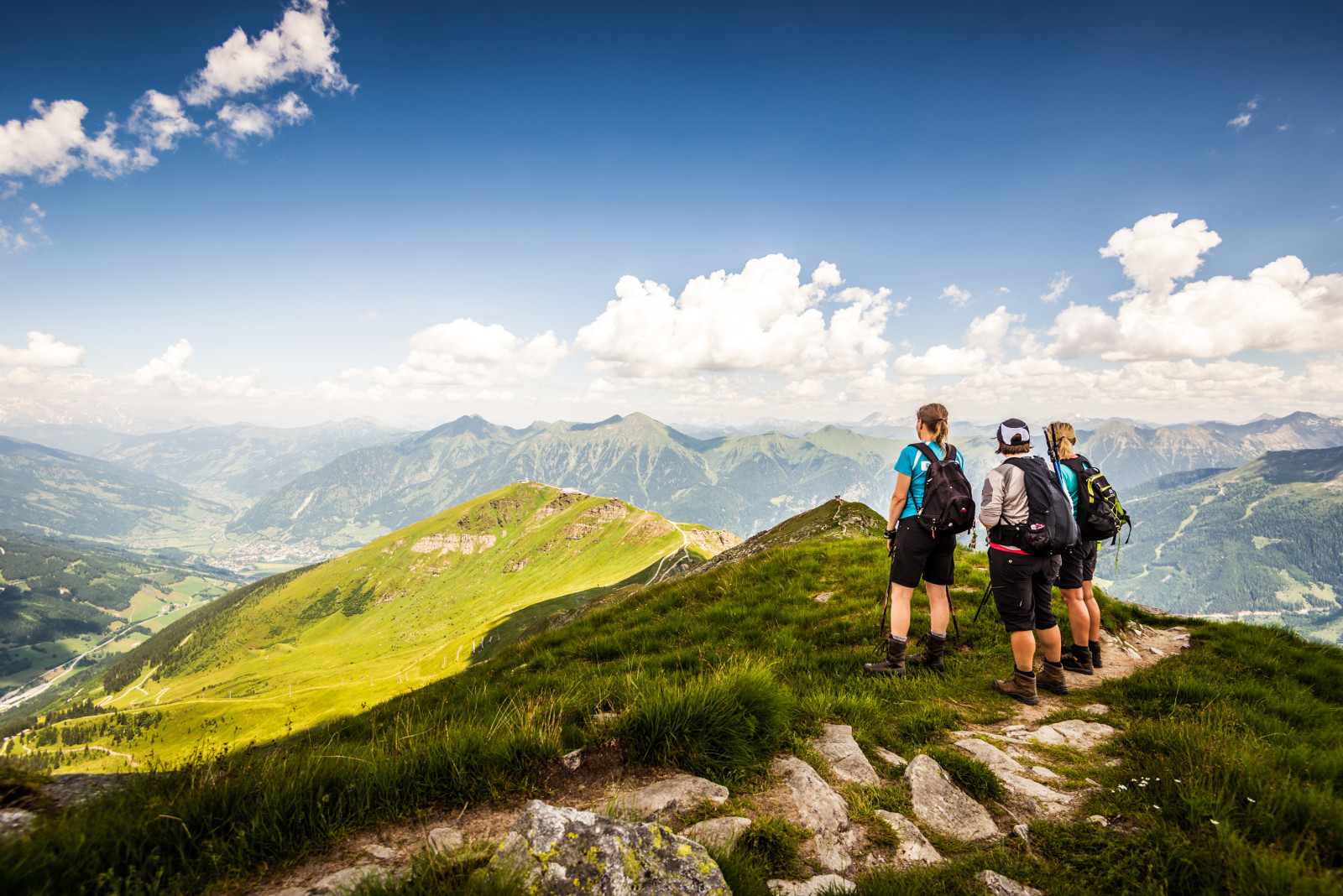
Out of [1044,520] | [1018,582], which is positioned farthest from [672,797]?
[1044,520]

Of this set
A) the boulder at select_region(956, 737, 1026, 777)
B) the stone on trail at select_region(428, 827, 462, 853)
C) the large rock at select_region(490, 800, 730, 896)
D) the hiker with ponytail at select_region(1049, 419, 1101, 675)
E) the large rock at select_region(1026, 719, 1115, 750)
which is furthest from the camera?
the hiker with ponytail at select_region(1049, 419, 1101, 675)

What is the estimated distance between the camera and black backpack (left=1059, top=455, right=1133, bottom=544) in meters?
9.15

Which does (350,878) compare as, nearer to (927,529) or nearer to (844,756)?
(844,756)

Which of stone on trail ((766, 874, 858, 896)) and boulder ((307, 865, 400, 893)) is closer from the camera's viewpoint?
boulder ((307, 865, 400, 893))

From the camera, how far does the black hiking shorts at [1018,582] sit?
7703 mm

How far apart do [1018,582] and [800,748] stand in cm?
487

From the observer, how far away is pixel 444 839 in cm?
355

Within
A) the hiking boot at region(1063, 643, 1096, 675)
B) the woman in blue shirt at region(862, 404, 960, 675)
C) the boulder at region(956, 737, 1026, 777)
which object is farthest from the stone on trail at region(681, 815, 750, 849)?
the hiking boot at region(1063, 643, 1096, 675)

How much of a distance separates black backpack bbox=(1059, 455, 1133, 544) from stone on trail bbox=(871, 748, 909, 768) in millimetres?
6074

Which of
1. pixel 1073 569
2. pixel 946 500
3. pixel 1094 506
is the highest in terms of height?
pixel 946 500

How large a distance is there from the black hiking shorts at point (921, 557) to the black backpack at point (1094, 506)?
8.15 feet

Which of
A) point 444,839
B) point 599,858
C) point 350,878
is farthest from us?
point 444,839

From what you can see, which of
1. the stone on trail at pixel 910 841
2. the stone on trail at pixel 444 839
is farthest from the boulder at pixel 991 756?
the stone on trail at pixel 444 839

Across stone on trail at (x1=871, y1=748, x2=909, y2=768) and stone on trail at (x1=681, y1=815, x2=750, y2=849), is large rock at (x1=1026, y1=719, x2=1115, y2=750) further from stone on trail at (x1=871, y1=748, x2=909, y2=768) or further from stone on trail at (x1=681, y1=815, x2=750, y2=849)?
stone on trail at (x1=681, y1=815, x2=750, y2=849)
